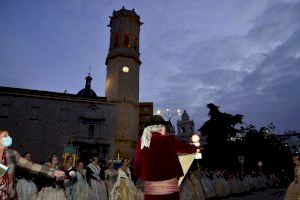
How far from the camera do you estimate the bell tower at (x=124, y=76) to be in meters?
41.3

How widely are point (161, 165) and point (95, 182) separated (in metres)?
7.08

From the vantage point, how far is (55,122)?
38.7 meters

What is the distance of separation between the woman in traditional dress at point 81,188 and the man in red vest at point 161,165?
5644 mm

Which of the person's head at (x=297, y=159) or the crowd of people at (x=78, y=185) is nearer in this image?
the crowd of people at (x=78, y=185)

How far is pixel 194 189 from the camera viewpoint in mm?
11703

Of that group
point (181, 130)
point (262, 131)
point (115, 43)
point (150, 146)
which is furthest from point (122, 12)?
point (181, 130)

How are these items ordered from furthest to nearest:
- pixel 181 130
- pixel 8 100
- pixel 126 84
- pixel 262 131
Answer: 1. pixel 181 130
2. pixel 262 131
3. pixel 126 84
4. pixel 8 100

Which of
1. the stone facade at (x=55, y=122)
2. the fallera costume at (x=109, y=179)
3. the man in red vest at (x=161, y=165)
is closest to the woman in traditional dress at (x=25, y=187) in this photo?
the fallera costume at (x=109, y=179)

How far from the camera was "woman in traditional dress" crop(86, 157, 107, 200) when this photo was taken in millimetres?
10695

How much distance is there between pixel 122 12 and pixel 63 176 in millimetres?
44244

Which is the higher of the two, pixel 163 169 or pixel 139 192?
pixel 163 169

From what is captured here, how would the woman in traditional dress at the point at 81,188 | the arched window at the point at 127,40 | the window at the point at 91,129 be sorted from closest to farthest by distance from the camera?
the woman in traditional dress at the point at 81,188 < the window at the point at 91,129 < the arched window at the point at 127,40

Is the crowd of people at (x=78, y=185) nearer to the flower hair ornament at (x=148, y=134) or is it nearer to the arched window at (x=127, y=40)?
the flower hair ornament at (x=148, y=134)

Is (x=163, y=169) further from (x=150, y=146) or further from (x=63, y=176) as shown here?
(x=63, y=176)
